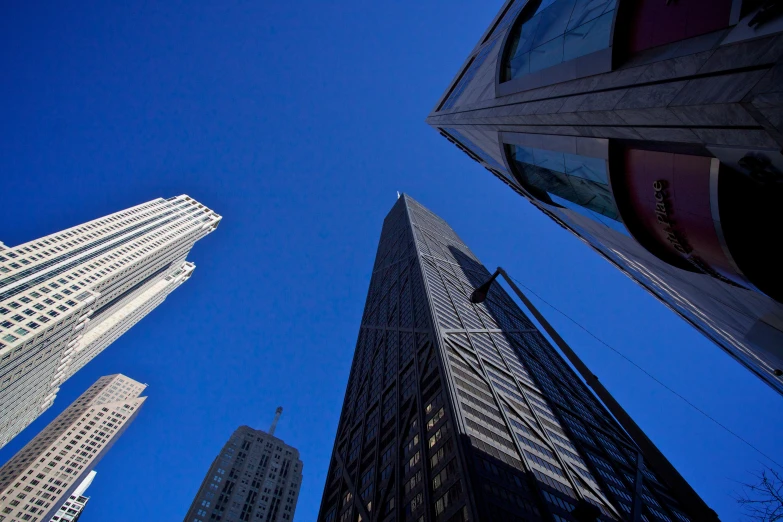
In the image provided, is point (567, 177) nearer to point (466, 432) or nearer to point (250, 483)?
point (466, 432)

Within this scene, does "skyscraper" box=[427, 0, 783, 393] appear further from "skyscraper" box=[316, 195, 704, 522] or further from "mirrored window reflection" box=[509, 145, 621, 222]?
"skyscraper" box=[316, 195, 704, 522]

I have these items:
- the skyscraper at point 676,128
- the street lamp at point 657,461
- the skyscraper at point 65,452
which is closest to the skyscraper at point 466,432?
the street lamp at point 657,461

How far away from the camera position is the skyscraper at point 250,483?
109 m

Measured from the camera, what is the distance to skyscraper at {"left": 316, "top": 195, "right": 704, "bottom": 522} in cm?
3953

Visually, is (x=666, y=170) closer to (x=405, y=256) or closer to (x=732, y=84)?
(x=732, y=84)

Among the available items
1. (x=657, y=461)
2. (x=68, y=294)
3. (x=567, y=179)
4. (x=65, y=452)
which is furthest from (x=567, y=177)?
(x=65, y=452)

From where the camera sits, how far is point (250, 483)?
11869cm

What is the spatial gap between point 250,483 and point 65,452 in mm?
70578

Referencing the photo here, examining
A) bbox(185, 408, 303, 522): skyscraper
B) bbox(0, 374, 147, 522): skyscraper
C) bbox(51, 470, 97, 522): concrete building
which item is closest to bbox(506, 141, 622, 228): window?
bbox(185, 408, 303, 522): skyscraper

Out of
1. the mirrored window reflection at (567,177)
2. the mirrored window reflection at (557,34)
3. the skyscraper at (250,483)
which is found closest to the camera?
the mirrored window reflection at (557,34)

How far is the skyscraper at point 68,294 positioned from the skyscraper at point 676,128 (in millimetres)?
92971

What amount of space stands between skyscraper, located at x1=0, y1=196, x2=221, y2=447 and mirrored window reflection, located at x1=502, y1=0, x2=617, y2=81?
91687 mm

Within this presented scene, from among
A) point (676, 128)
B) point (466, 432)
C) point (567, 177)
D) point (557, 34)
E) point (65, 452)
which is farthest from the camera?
point (65, 452)

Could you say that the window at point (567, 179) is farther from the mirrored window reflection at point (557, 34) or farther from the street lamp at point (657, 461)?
the street lamp at point (657, 461)
